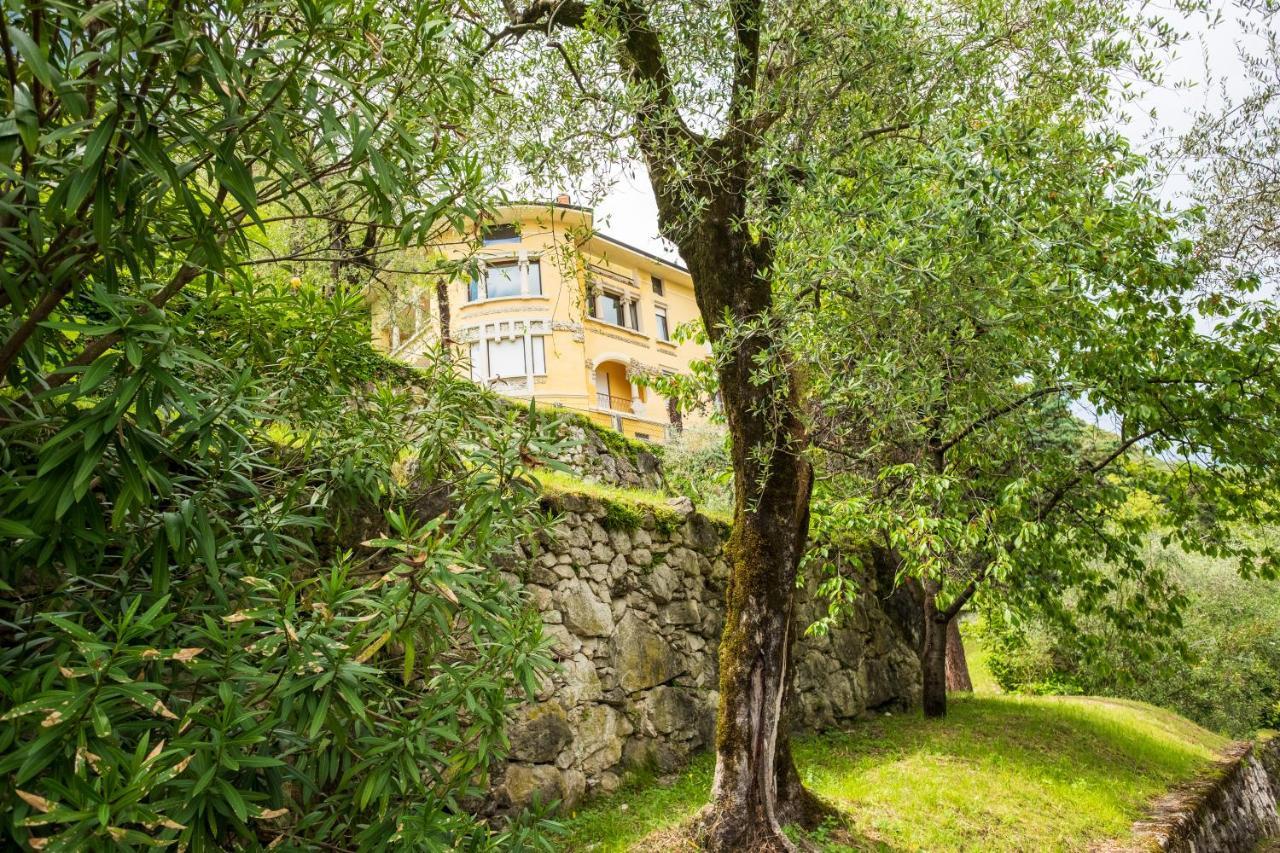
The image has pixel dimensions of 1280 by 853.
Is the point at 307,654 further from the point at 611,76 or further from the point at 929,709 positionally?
the point at 929,709

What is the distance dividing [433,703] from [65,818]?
3.67ft

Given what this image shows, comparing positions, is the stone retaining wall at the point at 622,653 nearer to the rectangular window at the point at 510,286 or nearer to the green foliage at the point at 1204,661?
the green foliage at the point at 1204,661

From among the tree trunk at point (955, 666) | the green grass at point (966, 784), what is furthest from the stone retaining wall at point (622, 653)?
the tree trunk at point (955, 666)

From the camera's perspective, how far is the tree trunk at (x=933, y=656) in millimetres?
10133

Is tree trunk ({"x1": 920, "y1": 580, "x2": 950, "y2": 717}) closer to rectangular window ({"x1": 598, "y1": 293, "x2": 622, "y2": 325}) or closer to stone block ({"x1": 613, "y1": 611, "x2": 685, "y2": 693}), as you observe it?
stone block ({"x1": 613, "y1": 611, "x2": 685, "y2": 693})

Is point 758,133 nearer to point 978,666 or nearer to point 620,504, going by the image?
point 620,504

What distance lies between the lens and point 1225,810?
30.2ft

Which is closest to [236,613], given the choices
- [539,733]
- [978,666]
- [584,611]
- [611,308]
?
[539,733]

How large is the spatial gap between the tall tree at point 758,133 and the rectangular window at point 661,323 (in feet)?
80.6

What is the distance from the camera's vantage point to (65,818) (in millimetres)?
1826

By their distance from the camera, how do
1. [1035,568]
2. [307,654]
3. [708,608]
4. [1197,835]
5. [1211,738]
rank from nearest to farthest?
[307,654] < [1197,835] < [708,608] < [1035,568] < [1211,738]

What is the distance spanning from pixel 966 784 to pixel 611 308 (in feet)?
79.3

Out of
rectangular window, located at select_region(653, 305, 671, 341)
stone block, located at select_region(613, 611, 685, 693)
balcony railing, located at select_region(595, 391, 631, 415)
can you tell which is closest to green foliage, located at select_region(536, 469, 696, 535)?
stone block, located at select_region(613, 611, 685, 693)

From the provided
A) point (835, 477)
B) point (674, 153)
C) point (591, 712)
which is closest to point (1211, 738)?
point (835, 477)
